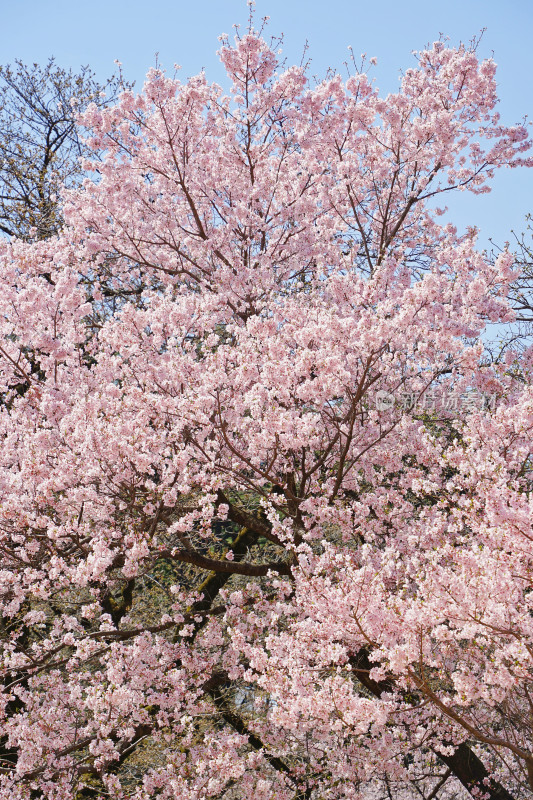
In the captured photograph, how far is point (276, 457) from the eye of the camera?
716cm

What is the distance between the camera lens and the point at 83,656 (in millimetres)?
5840

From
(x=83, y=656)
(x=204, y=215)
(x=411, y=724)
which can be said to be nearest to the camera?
(x=83, y=656)

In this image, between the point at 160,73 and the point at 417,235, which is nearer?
the point at 160,73

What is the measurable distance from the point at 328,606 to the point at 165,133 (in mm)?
6749

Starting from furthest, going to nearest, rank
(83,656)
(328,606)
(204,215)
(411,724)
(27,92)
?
1. (27,92)
2. (204,215)
3. (411,724)
4. (83,656)
5. (328,606)

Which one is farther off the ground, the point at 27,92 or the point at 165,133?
the point at 27,92

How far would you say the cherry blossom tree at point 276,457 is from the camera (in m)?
5.22

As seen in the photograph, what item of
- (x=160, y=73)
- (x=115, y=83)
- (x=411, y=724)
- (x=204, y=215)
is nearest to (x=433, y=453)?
(x=411, y=724)

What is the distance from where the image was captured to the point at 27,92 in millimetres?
14094

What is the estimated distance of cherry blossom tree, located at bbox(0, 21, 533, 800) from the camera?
522 centimetres

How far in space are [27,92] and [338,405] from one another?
10.8 meters

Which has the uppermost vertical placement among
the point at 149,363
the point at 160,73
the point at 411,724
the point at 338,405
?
the point at 160,73

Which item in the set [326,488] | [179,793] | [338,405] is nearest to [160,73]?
[338,405]

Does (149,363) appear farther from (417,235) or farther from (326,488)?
(417,235)
